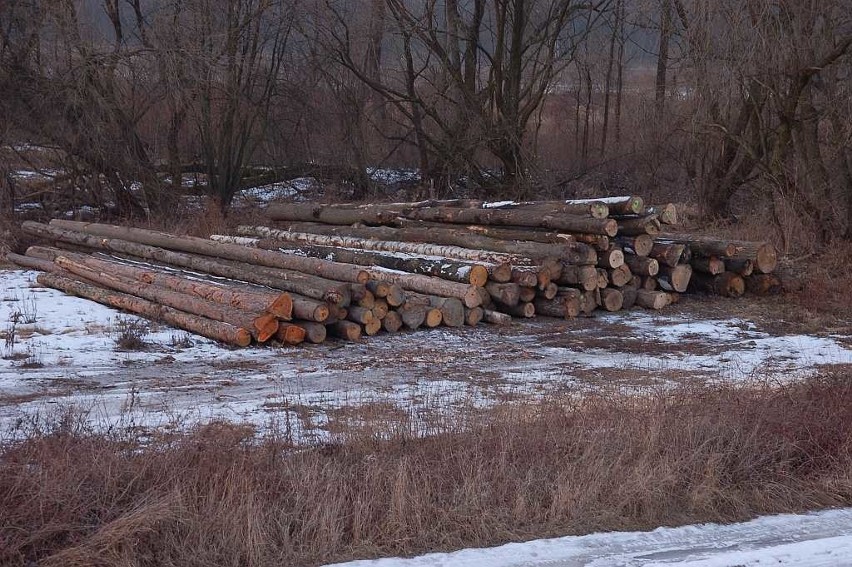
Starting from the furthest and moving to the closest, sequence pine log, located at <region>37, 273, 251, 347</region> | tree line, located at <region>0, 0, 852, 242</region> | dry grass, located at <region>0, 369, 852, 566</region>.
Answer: tree line, located at <region>0, 0, 852, 242</region>
pine log, located at <region>37, 273, 251, 347</region>
dry grass, located at <region>0, 369, 852, 566</region>

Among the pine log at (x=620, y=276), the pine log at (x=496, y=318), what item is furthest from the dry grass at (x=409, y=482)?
the pine log at (x=620, y=276)

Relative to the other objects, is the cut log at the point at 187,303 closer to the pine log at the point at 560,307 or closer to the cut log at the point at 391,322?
the cut log at the point at 391,322

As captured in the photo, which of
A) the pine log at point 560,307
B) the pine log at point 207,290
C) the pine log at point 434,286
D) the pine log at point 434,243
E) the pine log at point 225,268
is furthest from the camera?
the pine log at point 434,243

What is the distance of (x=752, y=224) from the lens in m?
19.7

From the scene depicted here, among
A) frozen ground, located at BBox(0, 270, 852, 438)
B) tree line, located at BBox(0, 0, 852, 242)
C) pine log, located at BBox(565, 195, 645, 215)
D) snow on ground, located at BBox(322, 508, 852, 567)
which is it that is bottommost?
snow on ground, located at BBox(322, 508, 852, 567)

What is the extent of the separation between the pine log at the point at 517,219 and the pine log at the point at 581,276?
0.57 m

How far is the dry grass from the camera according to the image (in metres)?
4.71

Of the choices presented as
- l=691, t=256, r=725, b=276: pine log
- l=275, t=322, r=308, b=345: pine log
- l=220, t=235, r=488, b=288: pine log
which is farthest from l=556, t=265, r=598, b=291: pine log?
l=275, t=322, r=308, b=345: pine log

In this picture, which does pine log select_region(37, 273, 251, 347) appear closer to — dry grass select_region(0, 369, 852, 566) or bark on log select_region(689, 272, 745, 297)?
dry grass select_region(0, 369, 852, 566)

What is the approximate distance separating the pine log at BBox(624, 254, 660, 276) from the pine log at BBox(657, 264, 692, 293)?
169 mm

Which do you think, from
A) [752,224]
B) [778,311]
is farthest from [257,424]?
[752,224]

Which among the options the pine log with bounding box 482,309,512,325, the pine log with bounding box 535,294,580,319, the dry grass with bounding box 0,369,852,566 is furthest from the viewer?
the pine log with bounding box 535,294,580,319

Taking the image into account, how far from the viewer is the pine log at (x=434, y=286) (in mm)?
11969

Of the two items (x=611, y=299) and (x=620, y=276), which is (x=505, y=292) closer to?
(x=611, y=299)
